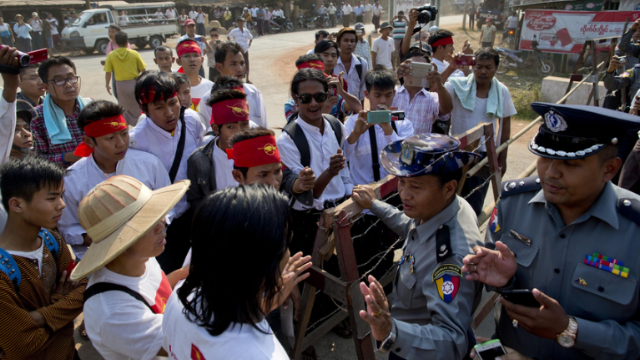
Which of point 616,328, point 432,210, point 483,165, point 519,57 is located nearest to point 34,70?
point 432,210

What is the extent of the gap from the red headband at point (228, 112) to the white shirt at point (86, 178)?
0.58m

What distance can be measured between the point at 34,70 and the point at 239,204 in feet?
13.9

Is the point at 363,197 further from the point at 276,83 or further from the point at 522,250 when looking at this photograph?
the point at 276,83

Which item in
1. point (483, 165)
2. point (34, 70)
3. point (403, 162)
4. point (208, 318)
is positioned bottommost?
point (483, 165)

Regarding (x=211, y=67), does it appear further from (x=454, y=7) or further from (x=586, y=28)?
(x=454, y=7)

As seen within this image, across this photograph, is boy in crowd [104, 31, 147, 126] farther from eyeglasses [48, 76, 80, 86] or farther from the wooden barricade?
the wooden barricade

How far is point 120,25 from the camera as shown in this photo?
21906 millimetres

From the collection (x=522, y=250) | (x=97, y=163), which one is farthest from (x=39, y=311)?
(x=522, y=250)

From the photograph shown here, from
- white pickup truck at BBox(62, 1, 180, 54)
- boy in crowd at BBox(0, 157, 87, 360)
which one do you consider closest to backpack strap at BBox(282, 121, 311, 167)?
boy in crowd at BBox(0, 157, 87, 360)

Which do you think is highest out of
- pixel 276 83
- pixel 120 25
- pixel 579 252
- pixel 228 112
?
pixel 120 25

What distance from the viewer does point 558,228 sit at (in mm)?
1774

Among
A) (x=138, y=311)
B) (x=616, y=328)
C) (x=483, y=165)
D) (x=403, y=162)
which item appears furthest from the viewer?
(x=483, y=165)

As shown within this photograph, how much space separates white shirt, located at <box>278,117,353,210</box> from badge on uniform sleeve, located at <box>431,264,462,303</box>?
135 centimetres

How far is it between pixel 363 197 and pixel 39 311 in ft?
6.02
